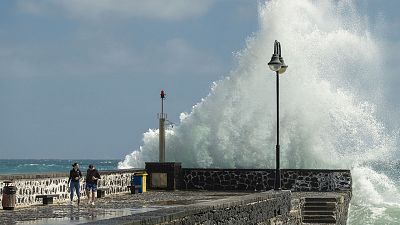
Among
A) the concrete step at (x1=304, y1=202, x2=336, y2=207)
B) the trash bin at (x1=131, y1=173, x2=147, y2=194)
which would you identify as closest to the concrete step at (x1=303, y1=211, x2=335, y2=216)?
the concrete step at (x1=304, y1=202, x2=336, y2=207)

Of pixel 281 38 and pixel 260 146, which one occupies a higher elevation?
pixel 281 38

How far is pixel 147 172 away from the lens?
84.1ft

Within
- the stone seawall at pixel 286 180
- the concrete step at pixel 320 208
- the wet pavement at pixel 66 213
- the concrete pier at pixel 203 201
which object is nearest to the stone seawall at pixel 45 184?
the concrete pier at pixel 203 201

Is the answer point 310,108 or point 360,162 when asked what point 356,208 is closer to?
point 310,108

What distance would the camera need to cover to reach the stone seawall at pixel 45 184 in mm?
17672

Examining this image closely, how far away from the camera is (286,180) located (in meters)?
25.8

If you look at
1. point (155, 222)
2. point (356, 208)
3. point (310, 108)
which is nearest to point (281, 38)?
point (310, 108)

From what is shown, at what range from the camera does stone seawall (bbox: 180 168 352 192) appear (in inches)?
1013

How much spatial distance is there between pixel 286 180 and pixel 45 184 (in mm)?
9205

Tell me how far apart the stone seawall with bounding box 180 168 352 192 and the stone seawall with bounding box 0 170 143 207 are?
12.3 ft

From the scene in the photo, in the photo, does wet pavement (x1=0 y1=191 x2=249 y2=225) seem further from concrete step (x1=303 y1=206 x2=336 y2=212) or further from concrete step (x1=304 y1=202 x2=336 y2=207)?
concrete step (x1=304 y1=202 x2=336 y2=207)

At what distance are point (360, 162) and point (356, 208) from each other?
1218cm

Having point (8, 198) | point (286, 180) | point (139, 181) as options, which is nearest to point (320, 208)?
point (286, 180)

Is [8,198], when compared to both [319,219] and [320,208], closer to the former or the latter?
[319,219]
